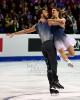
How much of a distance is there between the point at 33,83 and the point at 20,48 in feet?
19.9

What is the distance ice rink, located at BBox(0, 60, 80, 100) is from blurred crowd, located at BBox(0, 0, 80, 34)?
277 cm

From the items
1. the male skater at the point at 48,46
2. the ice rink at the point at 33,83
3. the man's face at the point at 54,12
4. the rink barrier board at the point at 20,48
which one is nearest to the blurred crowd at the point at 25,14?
the rink barrier board at the point at 20,48

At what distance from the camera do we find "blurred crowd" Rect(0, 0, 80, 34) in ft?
51.2

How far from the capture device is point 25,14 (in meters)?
16.4

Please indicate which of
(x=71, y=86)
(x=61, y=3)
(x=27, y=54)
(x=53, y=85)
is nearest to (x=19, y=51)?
(x=27, y=54)

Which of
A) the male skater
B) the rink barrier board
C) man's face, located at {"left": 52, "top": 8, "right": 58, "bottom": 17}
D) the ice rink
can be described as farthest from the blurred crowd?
man's face, located at {"left": 52, "top": 8, "right": 58, "bottom": 17}

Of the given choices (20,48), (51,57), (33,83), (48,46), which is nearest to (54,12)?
(48,46)

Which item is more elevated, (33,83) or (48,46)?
(48,46)

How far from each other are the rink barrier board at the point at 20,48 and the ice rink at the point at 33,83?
6.03 feet

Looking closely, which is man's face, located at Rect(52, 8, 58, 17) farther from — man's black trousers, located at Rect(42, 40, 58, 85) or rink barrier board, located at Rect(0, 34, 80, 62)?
rink barrier board, located at Rect(0, 34, 80, 62)

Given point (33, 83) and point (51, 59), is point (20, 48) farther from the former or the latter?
point (51, 59)

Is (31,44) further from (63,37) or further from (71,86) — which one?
(63,37)

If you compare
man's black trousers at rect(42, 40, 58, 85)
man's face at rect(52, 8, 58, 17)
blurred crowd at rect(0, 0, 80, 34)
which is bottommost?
blurred crowd at rect(0, 0, 80, 34)

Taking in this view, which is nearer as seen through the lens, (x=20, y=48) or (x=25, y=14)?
(x=20, y=48)
